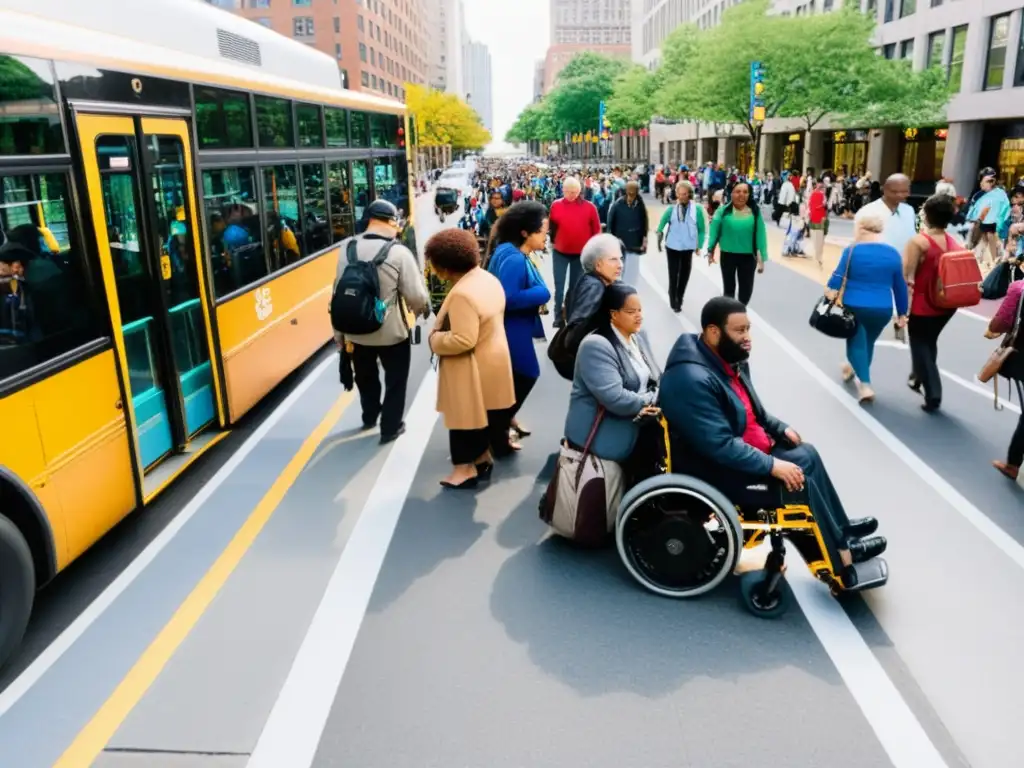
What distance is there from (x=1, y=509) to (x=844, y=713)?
375 cm

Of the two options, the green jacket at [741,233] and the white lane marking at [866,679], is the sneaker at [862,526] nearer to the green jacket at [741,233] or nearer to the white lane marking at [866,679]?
the white lane marking at [866,679]

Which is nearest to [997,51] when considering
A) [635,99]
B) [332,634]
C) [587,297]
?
[587,297]

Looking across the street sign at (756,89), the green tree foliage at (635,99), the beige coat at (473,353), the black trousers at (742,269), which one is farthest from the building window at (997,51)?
the green tree foliage at (635,99)

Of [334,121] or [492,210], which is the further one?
[492,210]

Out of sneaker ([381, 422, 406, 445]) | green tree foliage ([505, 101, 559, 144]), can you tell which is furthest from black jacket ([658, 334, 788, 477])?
green tree foliage ([505, 101, 559, 144])

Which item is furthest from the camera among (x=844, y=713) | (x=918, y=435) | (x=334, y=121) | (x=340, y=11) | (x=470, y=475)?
(x=340, y=11)

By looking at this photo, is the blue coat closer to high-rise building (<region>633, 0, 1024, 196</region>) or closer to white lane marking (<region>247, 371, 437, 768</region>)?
white lane marking (<region>247, 371, 437, 768</region>)

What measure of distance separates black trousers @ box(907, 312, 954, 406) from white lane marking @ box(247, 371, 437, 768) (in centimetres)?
450

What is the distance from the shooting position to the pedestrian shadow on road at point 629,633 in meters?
3.89

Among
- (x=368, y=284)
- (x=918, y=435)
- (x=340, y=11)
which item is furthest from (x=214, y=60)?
(x=340, y=11)

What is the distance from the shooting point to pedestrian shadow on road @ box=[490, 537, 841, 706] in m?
3.89

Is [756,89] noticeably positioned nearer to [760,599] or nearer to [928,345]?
[928,345]

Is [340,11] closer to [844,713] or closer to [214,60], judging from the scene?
[214,60]

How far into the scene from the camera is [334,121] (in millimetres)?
10195
